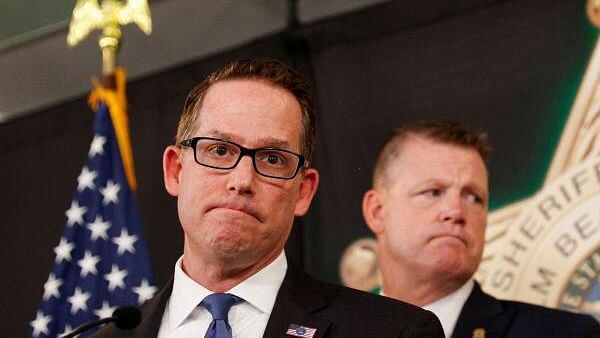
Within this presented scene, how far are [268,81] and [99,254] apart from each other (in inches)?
72.2

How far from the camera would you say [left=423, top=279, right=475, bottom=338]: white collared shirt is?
9.71 feet

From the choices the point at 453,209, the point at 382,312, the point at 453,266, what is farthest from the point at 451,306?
the point at 382,312

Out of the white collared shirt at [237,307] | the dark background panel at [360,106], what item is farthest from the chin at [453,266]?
the white collared shirt at [237,307]

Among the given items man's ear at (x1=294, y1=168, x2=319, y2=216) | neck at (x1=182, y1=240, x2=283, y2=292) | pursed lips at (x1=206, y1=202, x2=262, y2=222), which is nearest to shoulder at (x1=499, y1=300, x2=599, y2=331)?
man's ear at (x1=294, y1=168, x2=319, y2=216)

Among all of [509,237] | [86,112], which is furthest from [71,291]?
[509,237]

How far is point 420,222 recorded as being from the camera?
10.1ft

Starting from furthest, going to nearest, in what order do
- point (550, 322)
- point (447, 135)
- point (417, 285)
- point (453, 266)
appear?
point (447, 135) → point (417, 285) → point (453, 266) → point (550, 322)

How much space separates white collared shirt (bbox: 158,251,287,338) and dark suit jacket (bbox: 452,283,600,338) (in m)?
1.14

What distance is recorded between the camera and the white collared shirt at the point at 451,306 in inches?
117

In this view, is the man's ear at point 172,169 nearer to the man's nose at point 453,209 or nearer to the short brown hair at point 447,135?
the man's nose at point 453,209

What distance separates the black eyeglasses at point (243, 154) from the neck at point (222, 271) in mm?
170

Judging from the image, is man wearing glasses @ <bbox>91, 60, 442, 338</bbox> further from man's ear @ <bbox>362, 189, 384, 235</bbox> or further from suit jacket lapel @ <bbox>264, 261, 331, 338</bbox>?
man's ear @ <bbox>362, 189, 384, 235</bbox>

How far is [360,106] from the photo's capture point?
13.0 feet

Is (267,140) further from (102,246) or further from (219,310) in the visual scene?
(102,246)
